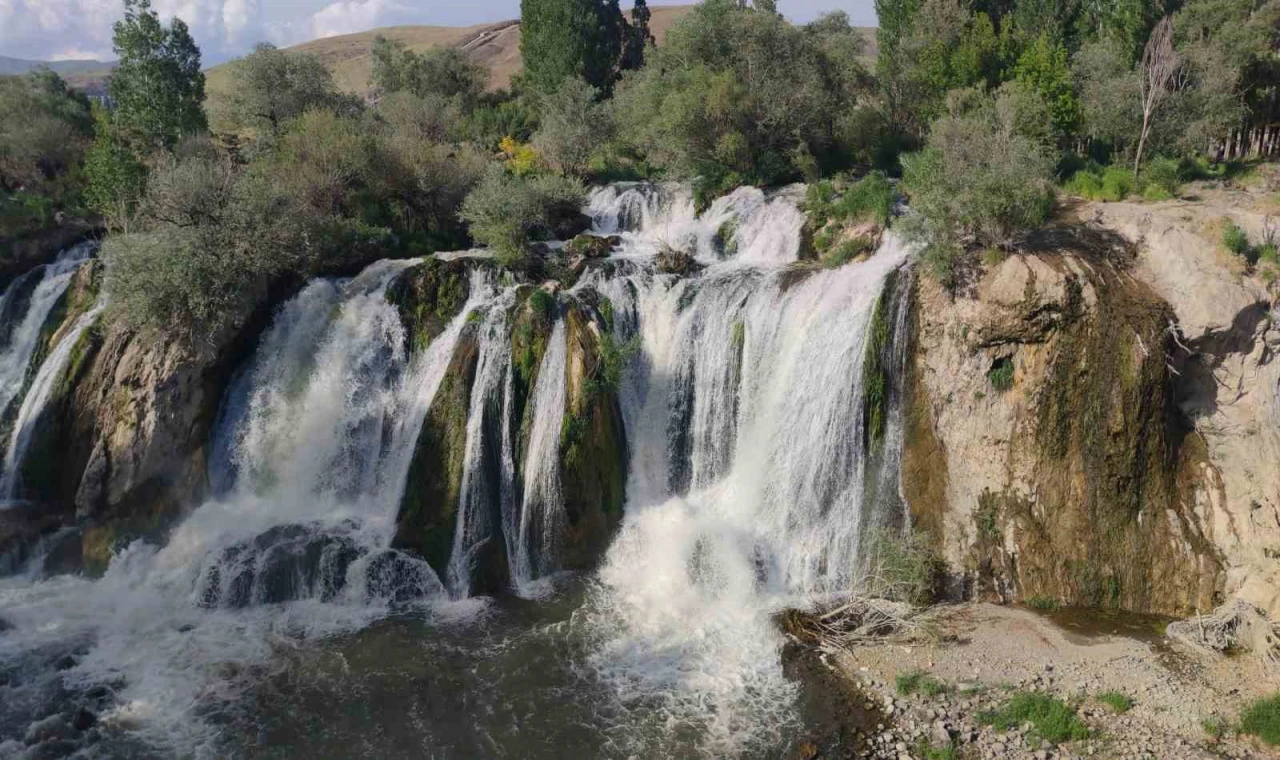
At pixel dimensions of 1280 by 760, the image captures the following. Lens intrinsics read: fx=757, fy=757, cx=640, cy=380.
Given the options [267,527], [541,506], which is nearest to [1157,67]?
[541,506]

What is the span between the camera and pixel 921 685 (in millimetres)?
12977

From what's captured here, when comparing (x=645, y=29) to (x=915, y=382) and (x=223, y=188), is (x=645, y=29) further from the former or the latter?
(x=915, y=382)

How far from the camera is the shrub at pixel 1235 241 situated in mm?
14797

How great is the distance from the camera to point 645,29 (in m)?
52.7

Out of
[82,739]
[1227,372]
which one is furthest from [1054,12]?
[82,739]

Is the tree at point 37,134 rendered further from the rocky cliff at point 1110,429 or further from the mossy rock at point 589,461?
the rocky cliff at point 1110,429

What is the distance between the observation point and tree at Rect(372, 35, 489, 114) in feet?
149

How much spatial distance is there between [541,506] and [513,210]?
10.2 m

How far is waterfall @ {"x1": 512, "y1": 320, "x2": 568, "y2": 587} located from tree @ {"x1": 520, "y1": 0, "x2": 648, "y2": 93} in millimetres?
31531

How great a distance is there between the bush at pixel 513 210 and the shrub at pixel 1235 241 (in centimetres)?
1612

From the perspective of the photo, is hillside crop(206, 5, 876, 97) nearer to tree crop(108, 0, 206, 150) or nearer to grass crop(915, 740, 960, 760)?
tree crop(108, 0, 206, 150)

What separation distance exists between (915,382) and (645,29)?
145 ft

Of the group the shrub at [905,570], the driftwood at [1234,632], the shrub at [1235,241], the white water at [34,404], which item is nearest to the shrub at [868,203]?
the shrub at [1235,241]

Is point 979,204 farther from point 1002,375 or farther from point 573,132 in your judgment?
point 573,132
